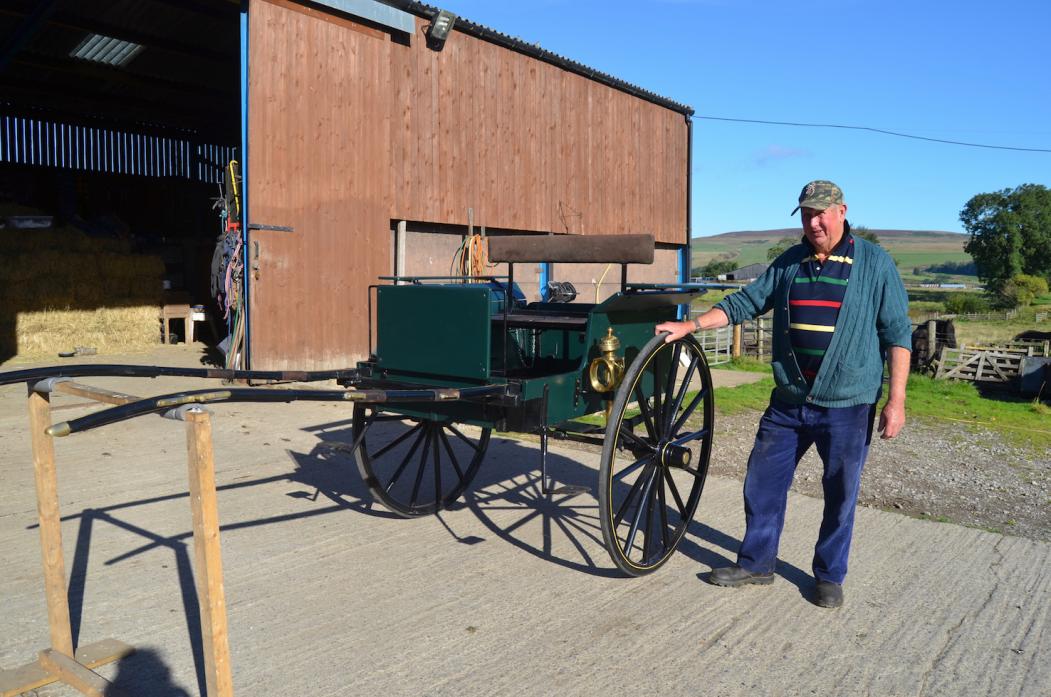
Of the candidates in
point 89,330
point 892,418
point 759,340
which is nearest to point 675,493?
point 892,418

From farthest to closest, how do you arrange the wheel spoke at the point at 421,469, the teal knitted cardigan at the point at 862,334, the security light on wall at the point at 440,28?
1. the security light on wall at the point at 440,28
2. the wheel spoke at the point at 421,469
3. the teal knitted cardigan at the point at 862,334

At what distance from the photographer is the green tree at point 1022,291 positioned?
55144 millimetres

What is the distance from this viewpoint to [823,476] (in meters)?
4.08

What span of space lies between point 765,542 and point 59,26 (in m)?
13.1

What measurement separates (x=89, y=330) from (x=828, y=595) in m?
12.3

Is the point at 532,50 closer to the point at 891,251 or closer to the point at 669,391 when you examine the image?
the point at 669,391

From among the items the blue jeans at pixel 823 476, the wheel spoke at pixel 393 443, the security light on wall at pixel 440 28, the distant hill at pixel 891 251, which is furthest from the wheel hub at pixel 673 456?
the distant hill at pixel 891 251

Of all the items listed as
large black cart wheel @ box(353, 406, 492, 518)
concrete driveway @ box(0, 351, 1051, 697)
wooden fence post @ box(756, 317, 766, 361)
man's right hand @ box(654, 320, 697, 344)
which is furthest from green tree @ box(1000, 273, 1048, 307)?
man's right hand @ box(654, 320, 697, 344)

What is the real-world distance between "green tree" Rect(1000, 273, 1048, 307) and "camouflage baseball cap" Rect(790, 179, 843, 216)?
191 feet

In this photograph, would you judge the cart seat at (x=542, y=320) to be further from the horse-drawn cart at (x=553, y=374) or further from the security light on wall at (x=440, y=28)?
the security light on wall at (x=440, y=28)

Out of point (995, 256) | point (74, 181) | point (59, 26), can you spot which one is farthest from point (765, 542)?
point (995, 256)

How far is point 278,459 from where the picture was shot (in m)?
6.86

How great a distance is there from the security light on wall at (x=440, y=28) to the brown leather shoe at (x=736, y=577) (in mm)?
10009

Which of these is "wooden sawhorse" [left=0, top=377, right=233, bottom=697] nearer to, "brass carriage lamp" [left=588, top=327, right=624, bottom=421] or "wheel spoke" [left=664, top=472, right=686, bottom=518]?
"brass carriage lamp" [left=588, top=327, right=624, bottom=421]
